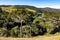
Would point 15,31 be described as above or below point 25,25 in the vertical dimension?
below

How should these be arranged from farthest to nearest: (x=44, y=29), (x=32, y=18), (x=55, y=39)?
(x=32, y=18), (x=44, y=29), (x=55, y=39)

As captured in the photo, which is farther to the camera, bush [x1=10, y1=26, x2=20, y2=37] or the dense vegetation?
the dense vegetation

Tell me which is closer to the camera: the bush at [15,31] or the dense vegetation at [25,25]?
the bush at [15,31]

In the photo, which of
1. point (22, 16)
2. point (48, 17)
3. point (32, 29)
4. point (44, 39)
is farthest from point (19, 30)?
point (44, 39)

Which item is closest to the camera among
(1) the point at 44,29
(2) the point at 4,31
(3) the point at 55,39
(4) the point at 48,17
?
(3) the point at 55,39

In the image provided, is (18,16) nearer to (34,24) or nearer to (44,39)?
(34,24)

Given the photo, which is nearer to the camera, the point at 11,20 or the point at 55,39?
the point at 55,39

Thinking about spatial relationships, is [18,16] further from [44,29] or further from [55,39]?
[55,39]

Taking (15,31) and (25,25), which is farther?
(25,25)

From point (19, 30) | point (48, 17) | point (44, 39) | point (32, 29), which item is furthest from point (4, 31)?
point (44, 39)

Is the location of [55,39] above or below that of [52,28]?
above
